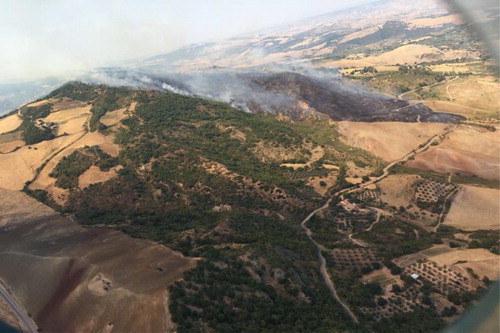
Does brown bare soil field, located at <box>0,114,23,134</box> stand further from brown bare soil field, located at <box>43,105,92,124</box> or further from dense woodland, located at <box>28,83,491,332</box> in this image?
dense woodland, located at <box>28,83,491,332</box>

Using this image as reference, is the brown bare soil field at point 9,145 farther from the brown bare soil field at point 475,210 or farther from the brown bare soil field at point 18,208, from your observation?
the brown bare soil field at point 475,210

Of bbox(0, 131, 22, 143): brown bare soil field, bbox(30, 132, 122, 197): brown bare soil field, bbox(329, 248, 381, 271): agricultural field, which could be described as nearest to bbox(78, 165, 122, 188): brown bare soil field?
bbox(30, 132, 122, 197): brown bare soil field

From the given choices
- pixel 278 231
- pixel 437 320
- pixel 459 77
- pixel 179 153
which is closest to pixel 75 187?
pixel 179 153

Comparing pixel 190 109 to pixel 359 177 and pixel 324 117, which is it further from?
pixel 359 177

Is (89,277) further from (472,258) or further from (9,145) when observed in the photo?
(9,145)

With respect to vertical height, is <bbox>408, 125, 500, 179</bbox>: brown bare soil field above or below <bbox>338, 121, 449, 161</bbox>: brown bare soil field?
below

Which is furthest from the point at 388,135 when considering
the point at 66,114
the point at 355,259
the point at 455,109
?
the point at 66,114

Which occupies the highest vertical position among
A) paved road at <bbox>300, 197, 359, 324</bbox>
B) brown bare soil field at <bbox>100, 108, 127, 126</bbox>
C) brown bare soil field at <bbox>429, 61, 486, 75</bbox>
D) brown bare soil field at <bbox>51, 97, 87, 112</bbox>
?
brown bare soil field at <bbox>51, 97, 87, 112</bbox>
